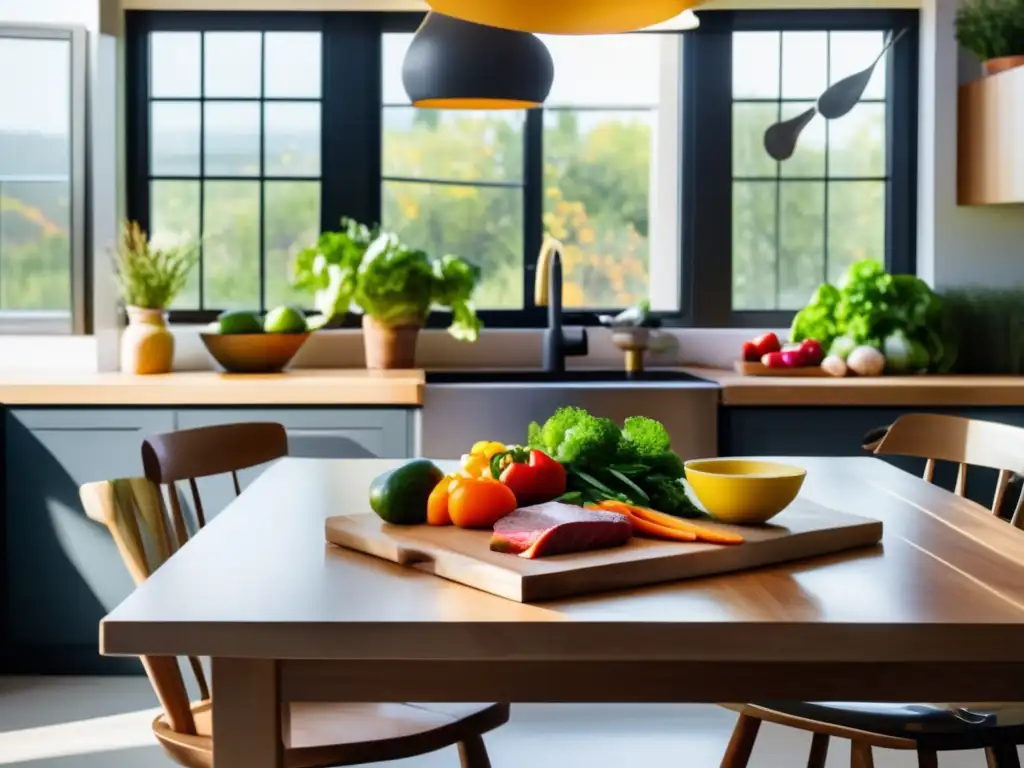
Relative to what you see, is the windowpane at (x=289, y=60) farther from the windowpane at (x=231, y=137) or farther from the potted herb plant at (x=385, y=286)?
the potted herb plant at (x=385, y=286)

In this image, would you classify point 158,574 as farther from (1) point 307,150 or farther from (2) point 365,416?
(1) point 307,150

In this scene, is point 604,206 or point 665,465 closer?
point 665,465

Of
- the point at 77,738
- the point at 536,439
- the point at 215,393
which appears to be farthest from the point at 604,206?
the point at 536,439

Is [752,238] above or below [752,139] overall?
below

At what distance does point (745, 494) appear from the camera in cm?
186

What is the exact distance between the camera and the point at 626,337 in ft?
14.8

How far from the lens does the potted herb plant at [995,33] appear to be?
4.29 m

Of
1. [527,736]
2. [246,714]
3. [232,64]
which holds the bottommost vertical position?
[527,736]

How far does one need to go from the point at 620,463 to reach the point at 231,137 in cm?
305

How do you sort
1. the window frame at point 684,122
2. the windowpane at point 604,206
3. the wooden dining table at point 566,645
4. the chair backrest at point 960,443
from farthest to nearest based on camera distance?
the windowpane at point 604,206, the window frame at point 684,122, the chair backrest at point 960,443, the wooden dining table at point 566,645

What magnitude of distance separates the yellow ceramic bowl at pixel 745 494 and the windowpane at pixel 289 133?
3.13 meters

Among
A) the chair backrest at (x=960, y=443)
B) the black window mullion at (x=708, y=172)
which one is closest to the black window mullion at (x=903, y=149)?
the black window mullion at (x=708, y=172)

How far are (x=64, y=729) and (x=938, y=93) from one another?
11.0 ft

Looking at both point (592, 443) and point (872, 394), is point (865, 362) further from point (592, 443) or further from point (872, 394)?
point (592, 443)
